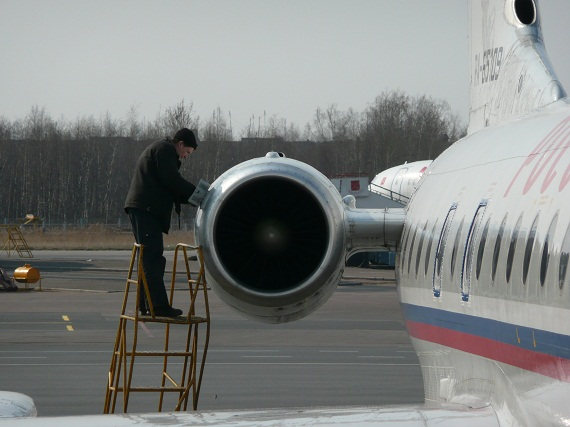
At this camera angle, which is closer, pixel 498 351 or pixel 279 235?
pixel 498 351

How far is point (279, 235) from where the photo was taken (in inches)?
447

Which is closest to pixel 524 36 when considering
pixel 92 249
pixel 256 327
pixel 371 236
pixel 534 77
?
pixel 534 77

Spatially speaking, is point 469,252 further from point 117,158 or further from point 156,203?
point 117,158

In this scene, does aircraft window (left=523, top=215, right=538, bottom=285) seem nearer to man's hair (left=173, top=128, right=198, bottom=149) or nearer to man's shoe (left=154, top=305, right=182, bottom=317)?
man's shoe (left=154, top=305, right=182, bottom=317)

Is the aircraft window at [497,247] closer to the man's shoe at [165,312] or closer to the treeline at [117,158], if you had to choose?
the man's shoe at [165,312]

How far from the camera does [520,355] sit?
6391 mm

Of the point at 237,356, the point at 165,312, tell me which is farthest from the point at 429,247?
the point at 237,356

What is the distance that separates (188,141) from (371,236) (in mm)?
1944

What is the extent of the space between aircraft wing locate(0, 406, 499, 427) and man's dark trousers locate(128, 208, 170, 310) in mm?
4169

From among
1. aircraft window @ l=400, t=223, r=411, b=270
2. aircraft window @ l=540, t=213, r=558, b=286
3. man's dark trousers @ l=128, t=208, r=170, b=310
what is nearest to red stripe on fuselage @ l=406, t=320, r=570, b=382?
aircraft window @ l=540, t=213, r=558, b=286

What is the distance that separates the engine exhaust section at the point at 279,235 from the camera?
10.8m

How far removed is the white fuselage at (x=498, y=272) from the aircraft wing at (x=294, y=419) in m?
0.41

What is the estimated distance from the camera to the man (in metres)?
10.5

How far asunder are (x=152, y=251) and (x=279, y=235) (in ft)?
4.65
